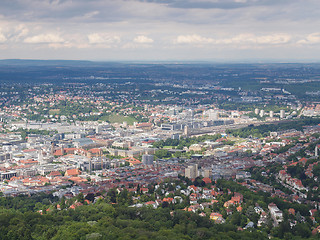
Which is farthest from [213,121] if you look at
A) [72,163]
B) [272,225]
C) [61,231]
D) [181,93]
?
[61,231]

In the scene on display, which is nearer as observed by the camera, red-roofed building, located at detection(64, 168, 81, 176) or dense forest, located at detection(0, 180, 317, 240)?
dense forest, located at detection(0, 180, 317, 240)

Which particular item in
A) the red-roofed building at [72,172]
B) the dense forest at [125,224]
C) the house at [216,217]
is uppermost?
the dense forest at [125,224]

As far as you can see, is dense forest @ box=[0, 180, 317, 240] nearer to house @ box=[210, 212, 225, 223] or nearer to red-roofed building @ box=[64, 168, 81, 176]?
house @ box=[210, 212, 225, 223]

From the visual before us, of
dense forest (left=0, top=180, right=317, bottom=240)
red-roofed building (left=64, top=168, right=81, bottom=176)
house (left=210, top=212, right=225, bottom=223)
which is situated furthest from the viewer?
red-roofed building (left=64, top=168, right=81, bottom=176)

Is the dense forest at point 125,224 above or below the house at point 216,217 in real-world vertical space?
above

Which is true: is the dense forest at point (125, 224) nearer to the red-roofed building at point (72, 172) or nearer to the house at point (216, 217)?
the house at point (216, 217)

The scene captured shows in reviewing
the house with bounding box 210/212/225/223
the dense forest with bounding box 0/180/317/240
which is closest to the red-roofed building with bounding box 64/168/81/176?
the dense forest with bounding box 0/180/317/240

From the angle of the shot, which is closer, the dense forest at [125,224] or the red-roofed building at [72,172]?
the dense forest at [125,224]

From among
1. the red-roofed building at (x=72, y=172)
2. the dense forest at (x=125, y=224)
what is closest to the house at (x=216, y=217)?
the dense forest at (x=125, y=224)

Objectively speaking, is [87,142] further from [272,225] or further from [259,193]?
[272,225]

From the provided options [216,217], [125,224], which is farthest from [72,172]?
[125,224]

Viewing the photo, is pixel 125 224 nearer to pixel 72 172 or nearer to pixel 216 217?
pixel 216 217
